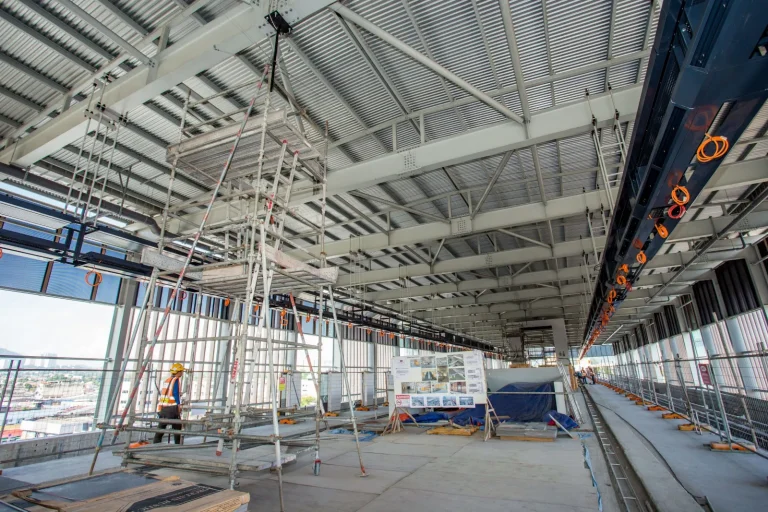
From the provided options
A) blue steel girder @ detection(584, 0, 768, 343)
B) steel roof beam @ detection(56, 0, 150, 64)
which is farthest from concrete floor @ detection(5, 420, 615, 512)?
steel roof beam @ detection(56, 0, 150, 64)

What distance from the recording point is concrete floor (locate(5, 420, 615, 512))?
544 cm

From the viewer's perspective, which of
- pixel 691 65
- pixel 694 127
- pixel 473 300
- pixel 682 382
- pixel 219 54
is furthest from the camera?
pixel 473 300

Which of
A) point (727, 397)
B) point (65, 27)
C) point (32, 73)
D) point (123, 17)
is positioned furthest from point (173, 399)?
point (727, 397)

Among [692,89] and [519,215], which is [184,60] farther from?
[519,215]

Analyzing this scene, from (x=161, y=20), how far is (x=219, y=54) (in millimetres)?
1824

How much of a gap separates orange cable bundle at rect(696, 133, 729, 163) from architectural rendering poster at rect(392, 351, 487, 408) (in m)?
8.94

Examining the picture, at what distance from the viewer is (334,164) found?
10.1m

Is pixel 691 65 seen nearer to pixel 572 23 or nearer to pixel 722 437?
pixel 572 23

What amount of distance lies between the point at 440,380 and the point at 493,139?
342 inches

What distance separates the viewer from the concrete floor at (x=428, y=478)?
544 centimetres

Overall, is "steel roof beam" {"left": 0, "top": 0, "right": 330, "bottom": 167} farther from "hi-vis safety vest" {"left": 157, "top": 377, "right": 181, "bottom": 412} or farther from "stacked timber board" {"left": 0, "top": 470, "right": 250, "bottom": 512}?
"hi-vis safety vest" {"left": 157, "top": 377, "right": 181, "bottom": 412}

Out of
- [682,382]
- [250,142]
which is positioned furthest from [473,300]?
[250,142]

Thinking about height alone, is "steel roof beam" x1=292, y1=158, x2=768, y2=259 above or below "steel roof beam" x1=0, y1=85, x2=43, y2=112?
below

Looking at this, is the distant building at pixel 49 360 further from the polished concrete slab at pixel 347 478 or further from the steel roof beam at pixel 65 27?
the steel roof beam at pixel 65 27
